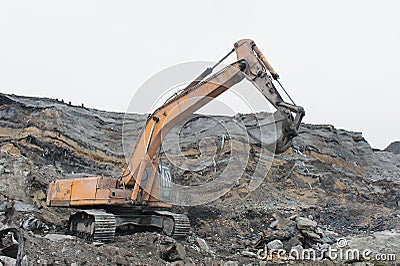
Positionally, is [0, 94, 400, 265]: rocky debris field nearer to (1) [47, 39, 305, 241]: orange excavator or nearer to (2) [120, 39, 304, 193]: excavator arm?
(1) [47, 39, 305, 241]: orange excavator

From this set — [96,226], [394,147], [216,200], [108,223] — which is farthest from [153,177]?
[394,147]

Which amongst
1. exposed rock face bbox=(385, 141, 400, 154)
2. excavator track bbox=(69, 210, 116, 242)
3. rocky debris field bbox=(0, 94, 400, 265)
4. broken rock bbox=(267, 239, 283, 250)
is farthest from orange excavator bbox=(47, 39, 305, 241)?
exposed rock face bbox=(385, 141, 400, 154)

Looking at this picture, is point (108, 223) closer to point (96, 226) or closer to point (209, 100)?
point (96, 226)

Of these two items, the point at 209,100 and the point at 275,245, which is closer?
the point at 209,100

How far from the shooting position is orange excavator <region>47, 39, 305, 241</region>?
7.54 metres

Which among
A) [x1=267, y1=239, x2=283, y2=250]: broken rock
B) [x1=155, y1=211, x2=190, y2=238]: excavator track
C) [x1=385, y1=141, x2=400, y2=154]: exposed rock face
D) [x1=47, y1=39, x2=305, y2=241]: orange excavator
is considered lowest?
[x1=267, y1=239, x2=283, y2=250]: broken rock

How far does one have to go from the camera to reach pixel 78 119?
16.9m

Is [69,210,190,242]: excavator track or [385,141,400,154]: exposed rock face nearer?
[69,210,190,242]: excavator track

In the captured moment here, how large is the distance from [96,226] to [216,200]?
7.07 m

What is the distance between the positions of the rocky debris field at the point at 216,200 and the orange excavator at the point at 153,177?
55cm

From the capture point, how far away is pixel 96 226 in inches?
305

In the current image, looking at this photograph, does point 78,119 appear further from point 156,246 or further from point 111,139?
point 156,246

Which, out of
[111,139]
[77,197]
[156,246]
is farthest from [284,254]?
[111,139]

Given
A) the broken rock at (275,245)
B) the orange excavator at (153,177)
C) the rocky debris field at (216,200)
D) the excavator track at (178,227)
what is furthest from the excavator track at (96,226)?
the broken rock at (275,245)
